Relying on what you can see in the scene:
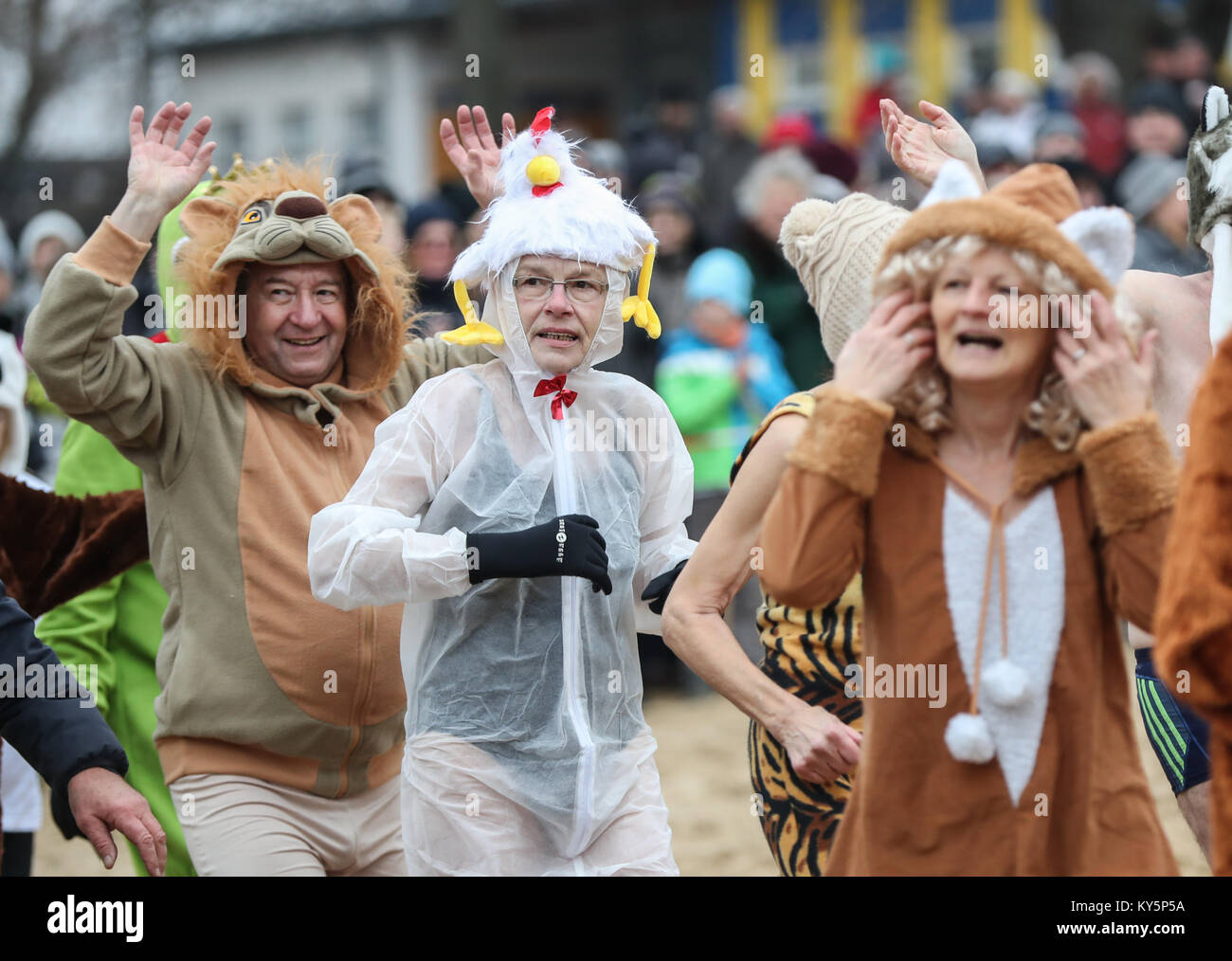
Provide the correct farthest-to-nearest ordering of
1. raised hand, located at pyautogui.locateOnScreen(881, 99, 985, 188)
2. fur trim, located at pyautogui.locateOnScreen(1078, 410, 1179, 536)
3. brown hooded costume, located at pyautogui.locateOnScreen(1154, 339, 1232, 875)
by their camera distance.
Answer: raised hand, located at pyautogui.locateOnScreen(881, 99, 985, 188), fur trim, located at pyautogui.locateOnScreen(1078, 410, 1179, 536), brown hooded costume, located at pyautogui.locateOnScreen(1154, 339, 1232, 875)

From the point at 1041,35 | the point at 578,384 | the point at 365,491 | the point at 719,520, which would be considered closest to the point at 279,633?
the point at 365,491

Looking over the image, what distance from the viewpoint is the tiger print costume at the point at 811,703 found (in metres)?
3.33

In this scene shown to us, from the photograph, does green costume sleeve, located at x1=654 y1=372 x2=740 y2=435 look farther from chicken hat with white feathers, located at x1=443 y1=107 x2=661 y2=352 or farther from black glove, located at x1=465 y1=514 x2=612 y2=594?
black glove, located at x1=465 y1=514 x2=612 y2=594

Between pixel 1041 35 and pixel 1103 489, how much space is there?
2078 centimetres

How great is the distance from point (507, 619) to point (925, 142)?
1444 mm

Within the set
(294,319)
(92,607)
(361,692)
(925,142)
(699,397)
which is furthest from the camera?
(699,397)

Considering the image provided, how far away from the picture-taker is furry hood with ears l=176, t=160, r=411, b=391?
13.0 ft

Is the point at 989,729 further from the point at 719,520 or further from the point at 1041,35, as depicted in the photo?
the point at 1041,35

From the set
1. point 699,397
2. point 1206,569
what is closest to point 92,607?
point 1206,569

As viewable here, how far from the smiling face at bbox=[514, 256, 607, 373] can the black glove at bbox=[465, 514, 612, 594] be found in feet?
1.46

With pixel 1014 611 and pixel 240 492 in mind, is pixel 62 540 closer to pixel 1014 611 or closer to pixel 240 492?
pixel 240 492

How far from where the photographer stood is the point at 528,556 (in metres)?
3.25

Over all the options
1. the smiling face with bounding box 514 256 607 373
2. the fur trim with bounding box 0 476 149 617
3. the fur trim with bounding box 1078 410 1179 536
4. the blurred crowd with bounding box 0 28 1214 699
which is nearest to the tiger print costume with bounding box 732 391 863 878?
the smiling face with bounding box 514 256 607 373

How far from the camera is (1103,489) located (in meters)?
2.50
